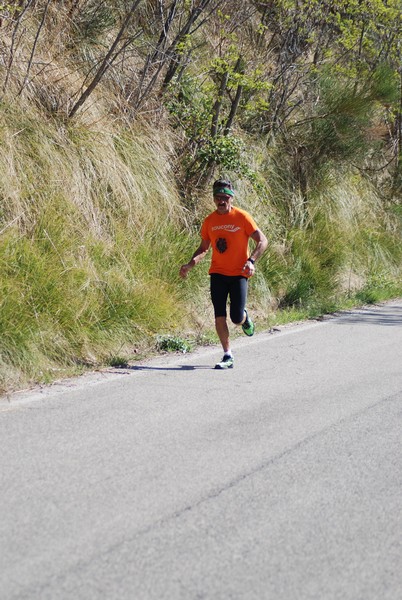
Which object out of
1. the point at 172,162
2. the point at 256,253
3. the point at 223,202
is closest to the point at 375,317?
the point at 172,162

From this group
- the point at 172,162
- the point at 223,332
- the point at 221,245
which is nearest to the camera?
the point at 223,332

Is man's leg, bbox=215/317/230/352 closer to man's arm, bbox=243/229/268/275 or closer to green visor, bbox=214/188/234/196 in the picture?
man's arm, bbox=243/229/268/275

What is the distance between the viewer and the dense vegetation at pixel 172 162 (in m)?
9.91

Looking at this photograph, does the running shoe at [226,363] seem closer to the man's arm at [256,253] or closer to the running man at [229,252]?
the running man at [229,252]

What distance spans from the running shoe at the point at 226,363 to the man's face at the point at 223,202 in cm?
150

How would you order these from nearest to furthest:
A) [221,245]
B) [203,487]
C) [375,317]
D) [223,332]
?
1. [203,487]
2. [223,332]
3. [221,245]
4. [375,317]

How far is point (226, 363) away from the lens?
9.10 metres

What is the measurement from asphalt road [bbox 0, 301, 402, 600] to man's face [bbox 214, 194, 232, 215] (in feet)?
5.55

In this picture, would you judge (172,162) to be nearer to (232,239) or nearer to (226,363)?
(232,239)

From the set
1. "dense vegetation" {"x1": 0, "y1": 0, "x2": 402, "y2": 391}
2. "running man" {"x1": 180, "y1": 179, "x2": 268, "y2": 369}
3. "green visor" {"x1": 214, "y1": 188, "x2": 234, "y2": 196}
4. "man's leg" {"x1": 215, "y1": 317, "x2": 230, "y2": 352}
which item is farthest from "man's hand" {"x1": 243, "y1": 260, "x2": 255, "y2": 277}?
"dense vegetation" {"x1": 0, "y1": 0, "x2": 402, "y2": 391}

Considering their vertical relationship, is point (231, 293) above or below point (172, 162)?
below

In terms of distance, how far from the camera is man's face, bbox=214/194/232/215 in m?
9.23

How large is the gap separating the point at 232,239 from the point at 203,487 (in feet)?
14.5

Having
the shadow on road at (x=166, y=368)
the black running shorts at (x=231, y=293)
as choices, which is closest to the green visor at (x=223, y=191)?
the black running shorts at (x=231, y=293)
